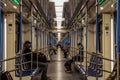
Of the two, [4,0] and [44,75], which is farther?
[44,75]

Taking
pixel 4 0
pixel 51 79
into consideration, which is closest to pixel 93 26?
pixel 51 79

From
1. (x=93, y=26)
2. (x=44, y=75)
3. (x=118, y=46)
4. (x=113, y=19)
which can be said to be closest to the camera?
(x=118, y=46)

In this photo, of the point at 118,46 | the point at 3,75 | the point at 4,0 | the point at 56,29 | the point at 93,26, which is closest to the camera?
the point at 118,46

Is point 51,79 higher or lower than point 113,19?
lower

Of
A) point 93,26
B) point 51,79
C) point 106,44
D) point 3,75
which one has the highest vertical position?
point 93,26

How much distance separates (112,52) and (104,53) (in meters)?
0.20

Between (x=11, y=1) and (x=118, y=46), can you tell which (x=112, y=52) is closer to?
(x=11, y=1)

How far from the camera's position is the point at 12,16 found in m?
6.50

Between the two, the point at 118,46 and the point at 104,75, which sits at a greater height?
the point at 118,46

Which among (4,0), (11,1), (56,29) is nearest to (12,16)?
(11,1)

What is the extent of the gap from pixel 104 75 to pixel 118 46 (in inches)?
122

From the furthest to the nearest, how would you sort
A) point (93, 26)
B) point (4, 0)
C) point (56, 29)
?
point (56, 29), point (93, 26), point (4, 0)

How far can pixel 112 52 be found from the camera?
6.32m

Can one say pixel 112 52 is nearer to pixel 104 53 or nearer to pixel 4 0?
pixel 104 53
